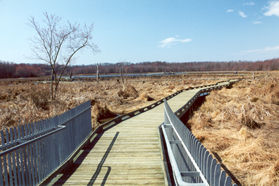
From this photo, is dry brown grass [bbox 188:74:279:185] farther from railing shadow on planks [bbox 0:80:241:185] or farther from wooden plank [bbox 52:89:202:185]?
railing shadow on planks [bbox 0:80:241:185]

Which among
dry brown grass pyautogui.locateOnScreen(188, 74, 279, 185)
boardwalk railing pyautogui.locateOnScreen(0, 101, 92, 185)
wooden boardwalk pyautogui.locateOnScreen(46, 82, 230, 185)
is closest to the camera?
boardwalk railing pyautogui.locateOnScreen(0, 101, 92, 185)

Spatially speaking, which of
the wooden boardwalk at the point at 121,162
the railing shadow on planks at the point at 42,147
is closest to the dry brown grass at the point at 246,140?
the wooden boardwalk at the point at 121,162

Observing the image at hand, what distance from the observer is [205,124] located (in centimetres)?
1157

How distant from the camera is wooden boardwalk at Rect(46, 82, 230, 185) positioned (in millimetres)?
4672

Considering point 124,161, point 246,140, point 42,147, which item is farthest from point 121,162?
point 246,140

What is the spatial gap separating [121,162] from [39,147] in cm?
211

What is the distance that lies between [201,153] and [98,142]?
512cm

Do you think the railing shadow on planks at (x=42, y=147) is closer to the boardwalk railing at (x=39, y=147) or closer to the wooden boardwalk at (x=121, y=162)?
the boardwalk railing at (x=39, y=147)

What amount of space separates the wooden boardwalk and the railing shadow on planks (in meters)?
0.34

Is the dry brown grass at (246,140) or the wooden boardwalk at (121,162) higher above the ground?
the wooden boardwalk at (121,162)

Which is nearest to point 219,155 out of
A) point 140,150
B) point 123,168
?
point 140,150

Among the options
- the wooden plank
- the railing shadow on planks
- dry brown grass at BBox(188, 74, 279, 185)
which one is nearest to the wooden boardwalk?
the wooden plank

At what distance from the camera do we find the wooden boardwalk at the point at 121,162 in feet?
15.3

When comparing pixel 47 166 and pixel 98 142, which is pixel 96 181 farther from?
pixel 98 142
